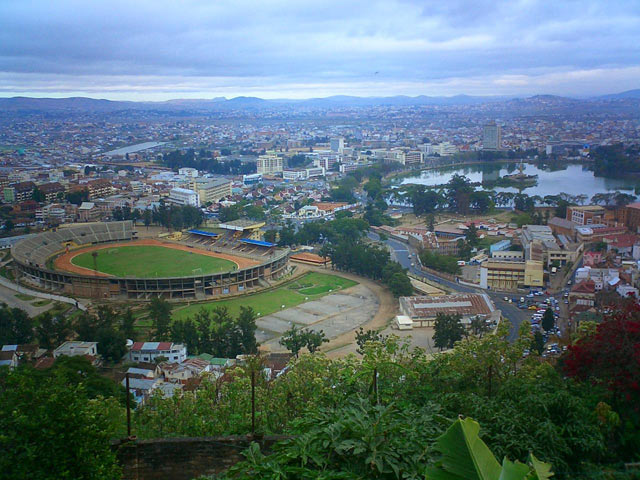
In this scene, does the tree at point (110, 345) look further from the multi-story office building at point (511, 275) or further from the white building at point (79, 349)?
the multi-story office building at point (511, 275)

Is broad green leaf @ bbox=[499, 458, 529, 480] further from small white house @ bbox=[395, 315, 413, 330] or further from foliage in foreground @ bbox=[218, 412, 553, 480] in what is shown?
small white house @ bbox=[395, 315, 413, 330]

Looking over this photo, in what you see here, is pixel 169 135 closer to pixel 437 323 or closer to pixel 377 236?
pixel 377 236

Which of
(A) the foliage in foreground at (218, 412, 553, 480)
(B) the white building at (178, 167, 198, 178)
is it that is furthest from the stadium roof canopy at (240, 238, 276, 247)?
(B) the white building at (178, 167, 198, 178)

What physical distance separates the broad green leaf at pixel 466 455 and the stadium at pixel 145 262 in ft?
34.0

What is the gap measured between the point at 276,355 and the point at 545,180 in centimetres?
2093

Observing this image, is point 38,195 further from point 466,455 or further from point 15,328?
point 466,455

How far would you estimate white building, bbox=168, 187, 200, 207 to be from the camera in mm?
20625

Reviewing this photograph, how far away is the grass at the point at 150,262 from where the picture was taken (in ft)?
40.4

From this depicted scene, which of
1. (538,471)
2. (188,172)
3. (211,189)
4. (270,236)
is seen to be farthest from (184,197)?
(538,471)

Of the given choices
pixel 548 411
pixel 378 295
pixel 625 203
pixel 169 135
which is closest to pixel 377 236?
pixel 378 295

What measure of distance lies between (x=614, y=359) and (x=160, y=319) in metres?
6.75

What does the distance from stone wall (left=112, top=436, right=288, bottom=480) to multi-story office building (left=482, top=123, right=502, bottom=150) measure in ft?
115

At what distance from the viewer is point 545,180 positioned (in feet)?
84.3

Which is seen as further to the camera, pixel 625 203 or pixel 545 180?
pixel 545 180
